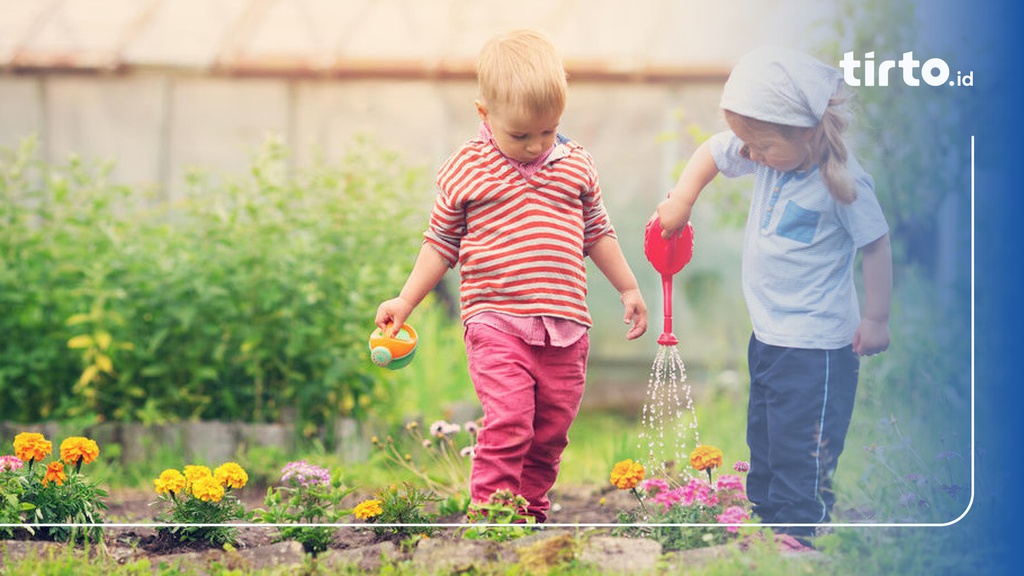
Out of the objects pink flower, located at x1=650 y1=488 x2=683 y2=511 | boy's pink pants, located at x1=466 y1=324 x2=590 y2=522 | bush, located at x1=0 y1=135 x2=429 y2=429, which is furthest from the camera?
bush, located at x1=0 y1=135 x2=429 y2=429

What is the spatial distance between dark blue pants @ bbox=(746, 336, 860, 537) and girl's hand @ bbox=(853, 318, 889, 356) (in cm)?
3

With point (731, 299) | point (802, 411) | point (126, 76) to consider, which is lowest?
point (802, 411)

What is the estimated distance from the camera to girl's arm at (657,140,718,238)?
9.14 ft

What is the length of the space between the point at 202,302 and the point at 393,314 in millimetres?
1518

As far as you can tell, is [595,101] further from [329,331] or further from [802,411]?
[802,411]

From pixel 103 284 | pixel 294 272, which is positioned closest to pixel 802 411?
pixel 294 272

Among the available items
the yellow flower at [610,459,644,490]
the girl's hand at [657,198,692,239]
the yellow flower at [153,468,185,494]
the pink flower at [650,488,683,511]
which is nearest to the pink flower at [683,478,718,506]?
the pink flower at [650,488,683,511]

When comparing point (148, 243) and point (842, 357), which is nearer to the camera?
point (842, 357)

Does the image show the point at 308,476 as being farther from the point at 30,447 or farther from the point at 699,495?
the point at 699,495

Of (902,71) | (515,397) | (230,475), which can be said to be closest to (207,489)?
(230,475)

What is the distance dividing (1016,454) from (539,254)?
1.19 meters

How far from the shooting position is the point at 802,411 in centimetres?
266

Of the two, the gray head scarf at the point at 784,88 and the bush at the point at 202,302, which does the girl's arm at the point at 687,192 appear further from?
the bush at the point at 202,302

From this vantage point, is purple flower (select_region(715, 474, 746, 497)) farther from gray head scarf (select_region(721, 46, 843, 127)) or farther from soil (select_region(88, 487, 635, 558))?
gray head scarf (select_region(721, 46, 843, 127))
